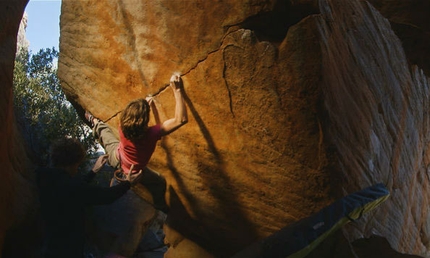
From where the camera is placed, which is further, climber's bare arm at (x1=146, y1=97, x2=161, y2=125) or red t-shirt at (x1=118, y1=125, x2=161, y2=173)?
climber's bare arm at (x1=146, y1=97, x2=161, y2=125)

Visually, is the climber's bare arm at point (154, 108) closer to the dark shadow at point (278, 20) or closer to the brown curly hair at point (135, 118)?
the brown curly hair at point (135, 118)

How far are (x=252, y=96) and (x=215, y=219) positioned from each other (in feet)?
6.95

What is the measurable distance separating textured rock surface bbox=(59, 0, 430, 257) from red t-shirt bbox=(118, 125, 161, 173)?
498 mm

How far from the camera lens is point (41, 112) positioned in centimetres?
1120

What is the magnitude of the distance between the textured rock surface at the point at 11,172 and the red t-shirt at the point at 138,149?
6.63 ft

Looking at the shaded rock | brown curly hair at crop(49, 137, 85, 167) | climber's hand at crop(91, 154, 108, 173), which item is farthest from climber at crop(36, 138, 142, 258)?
the shaded rock

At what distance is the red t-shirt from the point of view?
15.8ft

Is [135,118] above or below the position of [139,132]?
above

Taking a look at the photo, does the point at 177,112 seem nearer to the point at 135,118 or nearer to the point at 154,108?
the point at 135,118

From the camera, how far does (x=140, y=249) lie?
11188mm

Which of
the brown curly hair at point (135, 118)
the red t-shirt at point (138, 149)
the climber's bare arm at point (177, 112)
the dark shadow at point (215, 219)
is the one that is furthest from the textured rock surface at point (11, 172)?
the climber's bare arm at point (177, 112)

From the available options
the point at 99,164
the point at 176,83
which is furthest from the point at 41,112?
the point at 176,83

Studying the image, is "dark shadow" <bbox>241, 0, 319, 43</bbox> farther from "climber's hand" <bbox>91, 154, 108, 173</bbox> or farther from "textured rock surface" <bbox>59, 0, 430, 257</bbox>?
"climber's hand" <bbox>91, 154, 108, 173</bbox>

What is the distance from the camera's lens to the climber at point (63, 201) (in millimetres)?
3969
